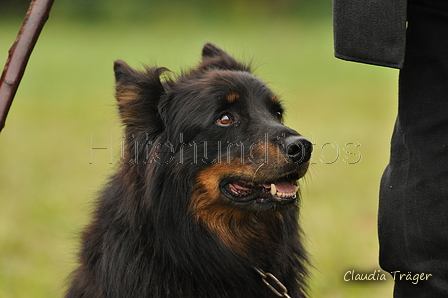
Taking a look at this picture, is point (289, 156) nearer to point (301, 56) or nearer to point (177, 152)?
point (177, 152)

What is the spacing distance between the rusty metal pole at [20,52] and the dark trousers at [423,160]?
1.66 m

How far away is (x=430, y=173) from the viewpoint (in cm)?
262

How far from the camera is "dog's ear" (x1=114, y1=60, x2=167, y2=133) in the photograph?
3.35 metres

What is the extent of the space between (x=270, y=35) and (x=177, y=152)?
20.3m

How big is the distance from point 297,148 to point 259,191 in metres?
0.34

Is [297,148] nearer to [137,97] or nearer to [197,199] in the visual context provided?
[197,199]

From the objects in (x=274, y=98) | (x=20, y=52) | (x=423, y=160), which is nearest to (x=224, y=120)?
(x=274, y=98)

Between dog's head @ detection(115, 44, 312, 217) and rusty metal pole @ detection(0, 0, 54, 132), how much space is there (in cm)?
103

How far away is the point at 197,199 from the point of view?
3227mm

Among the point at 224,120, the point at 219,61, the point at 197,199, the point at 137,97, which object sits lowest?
the point at 197,199

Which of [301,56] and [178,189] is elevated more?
[301,56]

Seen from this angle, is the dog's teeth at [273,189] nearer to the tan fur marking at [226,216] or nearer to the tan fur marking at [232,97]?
the tan fur marking at [226,216]

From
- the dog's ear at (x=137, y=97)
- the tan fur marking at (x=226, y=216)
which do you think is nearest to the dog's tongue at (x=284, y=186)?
the tan fur marking at (x=226, y=216)

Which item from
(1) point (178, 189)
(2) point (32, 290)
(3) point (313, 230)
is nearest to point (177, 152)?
(1) point (178, 189)
